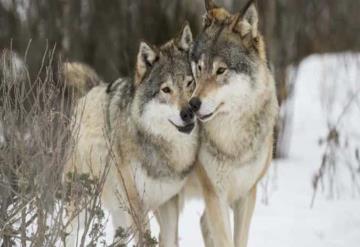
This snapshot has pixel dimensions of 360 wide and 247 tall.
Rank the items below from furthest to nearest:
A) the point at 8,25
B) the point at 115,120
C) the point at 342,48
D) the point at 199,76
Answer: the point at 342,48, the point at 8,25, the point at 115,120, the point at 199,76

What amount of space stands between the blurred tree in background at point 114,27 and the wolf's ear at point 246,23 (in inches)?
167

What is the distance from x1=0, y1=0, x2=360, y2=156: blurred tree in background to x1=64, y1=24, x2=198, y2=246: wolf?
415 centimetres

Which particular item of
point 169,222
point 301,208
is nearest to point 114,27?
point 301,208

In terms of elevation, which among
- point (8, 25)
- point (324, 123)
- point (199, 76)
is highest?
point (199, 76)

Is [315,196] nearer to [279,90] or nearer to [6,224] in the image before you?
[279,90]

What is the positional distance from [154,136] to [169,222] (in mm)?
644

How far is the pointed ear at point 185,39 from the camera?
5.56 meters

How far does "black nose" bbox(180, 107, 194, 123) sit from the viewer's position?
5125 mm

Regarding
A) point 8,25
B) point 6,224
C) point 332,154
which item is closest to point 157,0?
point 8,25

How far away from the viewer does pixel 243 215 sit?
5621 mm

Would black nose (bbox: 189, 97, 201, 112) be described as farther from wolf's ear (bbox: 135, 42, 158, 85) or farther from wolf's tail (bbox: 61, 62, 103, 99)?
wolf's tail (bbox: 61, 62, 103, 99)

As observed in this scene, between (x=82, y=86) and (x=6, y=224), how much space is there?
8.52 feet

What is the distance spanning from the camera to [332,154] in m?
8.00

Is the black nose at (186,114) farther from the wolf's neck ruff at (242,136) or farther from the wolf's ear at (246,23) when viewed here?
the wolf's ear at (246,23)
